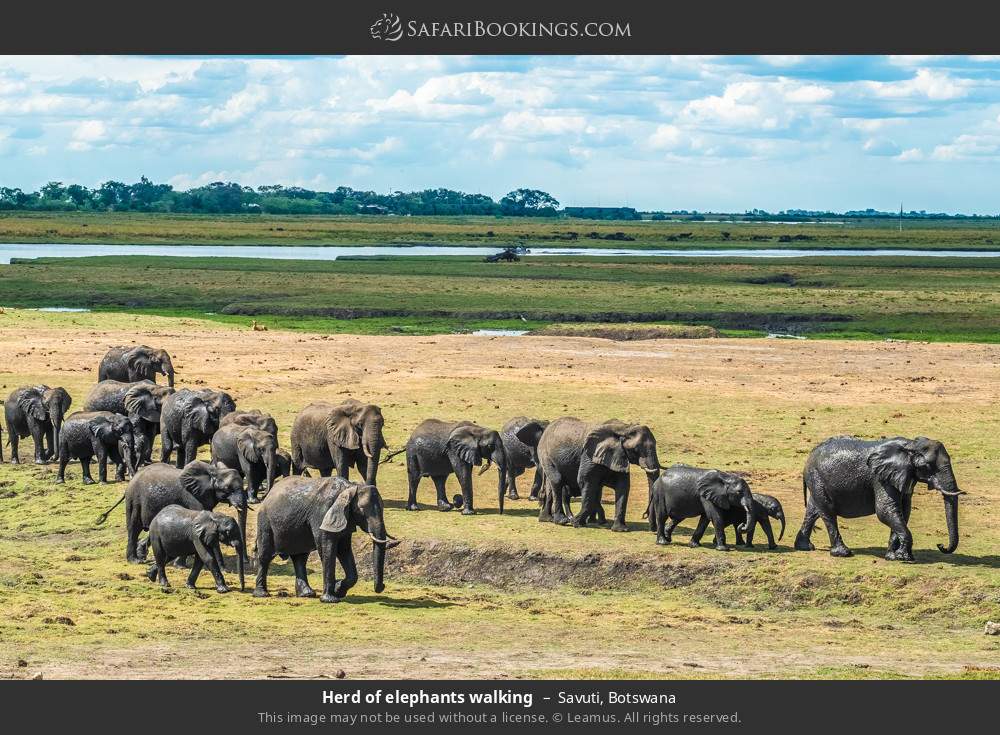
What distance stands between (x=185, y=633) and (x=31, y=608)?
2204 millimetres

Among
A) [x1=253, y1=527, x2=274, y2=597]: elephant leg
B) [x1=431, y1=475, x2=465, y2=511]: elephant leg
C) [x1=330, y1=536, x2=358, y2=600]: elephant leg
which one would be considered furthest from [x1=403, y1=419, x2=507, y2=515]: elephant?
[x1=253, y1=527, x2=274, y2=597]: elephant leg

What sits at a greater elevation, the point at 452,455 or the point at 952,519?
the point at 452,455

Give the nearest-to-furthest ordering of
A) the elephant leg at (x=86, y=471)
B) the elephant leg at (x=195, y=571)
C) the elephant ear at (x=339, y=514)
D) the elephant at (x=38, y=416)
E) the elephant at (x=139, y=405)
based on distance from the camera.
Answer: the elephant ear at (x=339, y=514) < the elephant leg at (x=195, y=571) < the elephant leg at (x=86, y=471) < the elephant at (x=139, y=405) < the elephant at (x=38, y=416)

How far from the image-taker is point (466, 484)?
866 inches

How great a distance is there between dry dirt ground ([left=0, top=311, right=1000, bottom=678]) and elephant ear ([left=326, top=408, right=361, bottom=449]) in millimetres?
1247

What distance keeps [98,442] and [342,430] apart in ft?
14.9

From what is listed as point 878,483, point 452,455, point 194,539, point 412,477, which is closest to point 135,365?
point 412,477

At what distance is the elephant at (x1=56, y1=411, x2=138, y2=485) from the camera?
24.2 metres

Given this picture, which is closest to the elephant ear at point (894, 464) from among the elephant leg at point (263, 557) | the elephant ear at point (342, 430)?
the elephant ear at point (342, 430)

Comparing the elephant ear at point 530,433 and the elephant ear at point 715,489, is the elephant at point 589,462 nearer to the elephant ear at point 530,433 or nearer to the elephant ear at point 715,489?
the elephant ear at point 715,489

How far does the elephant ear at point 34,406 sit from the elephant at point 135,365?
5.93 meters

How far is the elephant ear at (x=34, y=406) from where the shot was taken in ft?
85.5

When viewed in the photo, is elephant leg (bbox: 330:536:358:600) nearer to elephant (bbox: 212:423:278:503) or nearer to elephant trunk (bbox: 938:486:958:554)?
elephant (bbox: 212:423:278:503)

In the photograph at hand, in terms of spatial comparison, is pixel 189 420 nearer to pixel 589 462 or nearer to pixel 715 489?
pixel 589 462
